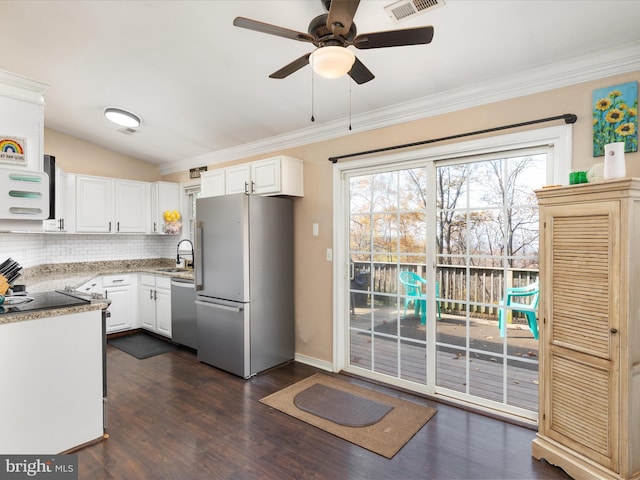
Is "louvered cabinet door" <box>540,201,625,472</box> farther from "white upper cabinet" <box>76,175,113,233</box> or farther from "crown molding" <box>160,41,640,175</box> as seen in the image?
"white upper cabinet" <box>76,175,113,233</box>

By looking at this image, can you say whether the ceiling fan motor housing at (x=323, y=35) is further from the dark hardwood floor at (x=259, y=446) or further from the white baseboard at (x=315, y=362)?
the white baseboard at (x=315, y=362)

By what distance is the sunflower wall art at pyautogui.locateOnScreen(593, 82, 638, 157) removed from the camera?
209 cm

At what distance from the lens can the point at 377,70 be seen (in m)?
2.62

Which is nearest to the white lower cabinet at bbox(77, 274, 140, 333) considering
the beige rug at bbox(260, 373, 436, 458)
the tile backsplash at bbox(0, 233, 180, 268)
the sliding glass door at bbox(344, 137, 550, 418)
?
the tile backsplash at bbox(0, 233, 180, 268)

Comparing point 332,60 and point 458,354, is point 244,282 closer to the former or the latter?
point 458,354

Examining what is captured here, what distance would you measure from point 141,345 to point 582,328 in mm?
4549

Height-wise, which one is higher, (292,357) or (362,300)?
(362,300)

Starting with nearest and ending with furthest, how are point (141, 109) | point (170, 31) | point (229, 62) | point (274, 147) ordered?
1. point (170, 31)
2. point (229, 62)
3. point (141, 109)
4. point (274, 147)

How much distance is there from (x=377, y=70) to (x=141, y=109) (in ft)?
8.64

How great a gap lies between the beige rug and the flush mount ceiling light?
11.0 ft

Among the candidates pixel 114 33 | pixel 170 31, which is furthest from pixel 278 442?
pixel 114 33

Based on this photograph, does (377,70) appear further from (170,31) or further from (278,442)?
(278,442)

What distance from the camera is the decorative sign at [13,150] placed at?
7.36 feet

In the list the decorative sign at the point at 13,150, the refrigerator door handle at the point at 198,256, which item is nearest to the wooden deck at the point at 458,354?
the refrigerator door handle at the point at 198,256
